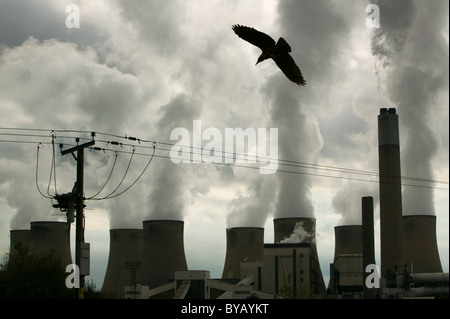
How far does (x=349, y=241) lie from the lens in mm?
55812

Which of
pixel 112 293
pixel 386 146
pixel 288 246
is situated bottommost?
pixel 112 293

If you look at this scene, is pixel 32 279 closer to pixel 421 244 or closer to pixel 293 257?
pixel 293 257

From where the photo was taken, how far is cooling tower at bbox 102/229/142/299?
174ft

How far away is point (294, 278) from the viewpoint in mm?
52188

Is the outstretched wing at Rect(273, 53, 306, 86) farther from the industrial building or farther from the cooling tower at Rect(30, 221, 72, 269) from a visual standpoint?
the cooling tower at Rect(30, 221, 72, 269)

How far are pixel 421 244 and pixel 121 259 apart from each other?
75.1 ft

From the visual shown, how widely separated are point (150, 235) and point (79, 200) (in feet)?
102

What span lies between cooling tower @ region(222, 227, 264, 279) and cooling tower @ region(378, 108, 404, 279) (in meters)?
9.94

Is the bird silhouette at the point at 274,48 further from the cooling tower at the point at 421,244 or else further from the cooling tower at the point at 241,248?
the cooling tower at the point at 241,248
